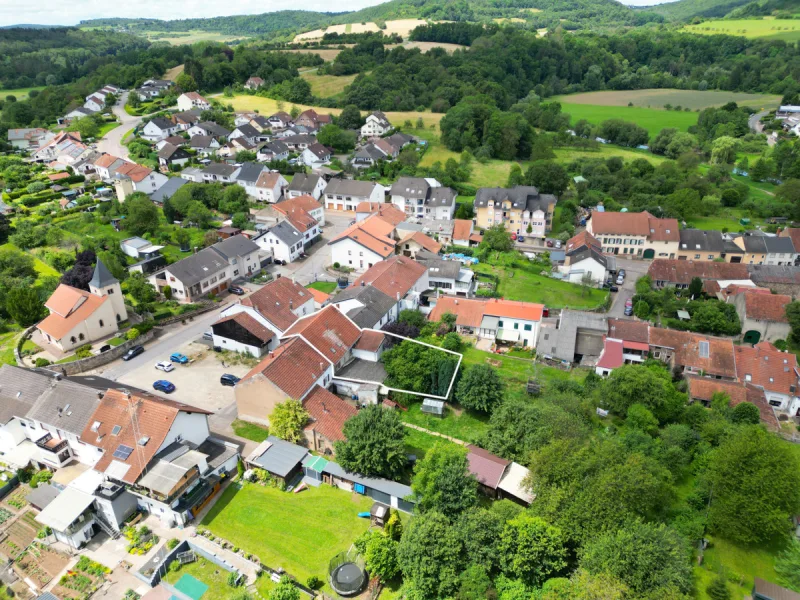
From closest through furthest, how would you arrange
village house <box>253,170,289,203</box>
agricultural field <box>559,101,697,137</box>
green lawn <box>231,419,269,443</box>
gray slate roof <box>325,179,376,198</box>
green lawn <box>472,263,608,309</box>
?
green lawn <box>231,419,269,443</box> < green lawn <box>472,263,608,309</box> < gray slate roof <box>325,179,376,198</box> < village house <box>253,170,289,203</box> < agricultural field <box>559,101,697,137</box>

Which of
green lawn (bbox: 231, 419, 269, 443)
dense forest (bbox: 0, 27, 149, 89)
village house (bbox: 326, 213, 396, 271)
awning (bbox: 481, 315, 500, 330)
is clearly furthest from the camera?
dense forest (bbox: 0, 27, 149, 89)

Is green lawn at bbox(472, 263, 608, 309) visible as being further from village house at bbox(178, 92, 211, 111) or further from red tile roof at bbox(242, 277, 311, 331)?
village house at bbox(178, 92, 211, 111)

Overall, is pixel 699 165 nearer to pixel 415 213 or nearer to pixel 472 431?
pixel 415 213

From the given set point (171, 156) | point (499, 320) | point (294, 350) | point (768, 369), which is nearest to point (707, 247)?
point (768, 369)

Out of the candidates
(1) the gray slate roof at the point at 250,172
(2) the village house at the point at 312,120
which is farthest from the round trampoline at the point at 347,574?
(2) the village house at the point at 312,120

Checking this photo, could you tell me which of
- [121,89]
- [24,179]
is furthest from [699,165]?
[121,89]

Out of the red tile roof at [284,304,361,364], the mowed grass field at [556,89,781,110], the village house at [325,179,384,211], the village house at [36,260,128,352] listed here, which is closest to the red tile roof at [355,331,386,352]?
the red tile roof at [284,304,361,364]

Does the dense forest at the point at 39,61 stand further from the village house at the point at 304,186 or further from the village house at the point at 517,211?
the village house at the point at 517,211
